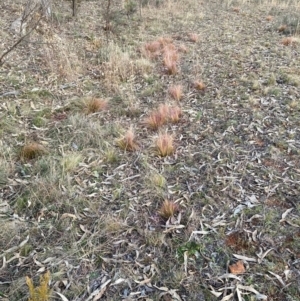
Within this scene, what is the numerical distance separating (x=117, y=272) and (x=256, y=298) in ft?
3.06

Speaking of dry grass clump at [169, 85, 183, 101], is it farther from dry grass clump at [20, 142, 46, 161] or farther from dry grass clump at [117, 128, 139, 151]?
dry grass clump at [20, 142, 46, 161]

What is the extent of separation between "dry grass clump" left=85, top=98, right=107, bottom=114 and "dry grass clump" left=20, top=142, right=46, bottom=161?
99cm

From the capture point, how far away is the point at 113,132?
12.2 ft

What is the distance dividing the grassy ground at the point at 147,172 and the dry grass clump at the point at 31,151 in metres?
0.01

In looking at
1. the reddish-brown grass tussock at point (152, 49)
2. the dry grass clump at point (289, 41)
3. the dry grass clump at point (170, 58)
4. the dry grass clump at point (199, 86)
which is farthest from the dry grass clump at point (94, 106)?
the dry grass clump at point (289, 41)

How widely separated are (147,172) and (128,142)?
0.52 metres

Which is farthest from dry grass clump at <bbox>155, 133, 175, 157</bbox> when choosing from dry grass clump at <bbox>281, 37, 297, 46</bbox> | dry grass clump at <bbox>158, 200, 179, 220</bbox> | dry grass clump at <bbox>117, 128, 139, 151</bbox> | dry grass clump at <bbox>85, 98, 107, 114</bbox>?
dry grass clump at <bbox>281, 37, 297, 46</bbox>

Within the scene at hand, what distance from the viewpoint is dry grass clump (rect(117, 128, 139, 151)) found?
3.46 m

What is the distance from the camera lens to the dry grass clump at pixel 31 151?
3287 mm

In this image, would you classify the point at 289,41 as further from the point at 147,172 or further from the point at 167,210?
the point at 167,210

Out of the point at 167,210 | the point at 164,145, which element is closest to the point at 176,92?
the point at 164,145

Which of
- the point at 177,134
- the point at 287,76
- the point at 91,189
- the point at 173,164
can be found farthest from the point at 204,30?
the point at 91,189

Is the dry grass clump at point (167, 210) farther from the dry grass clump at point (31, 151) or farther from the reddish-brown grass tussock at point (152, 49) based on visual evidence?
the reddish-brown grass tussock at point (152, 49)

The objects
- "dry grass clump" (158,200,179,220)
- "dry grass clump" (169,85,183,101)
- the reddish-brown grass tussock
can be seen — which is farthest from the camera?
the reddish-brown grass tussock
